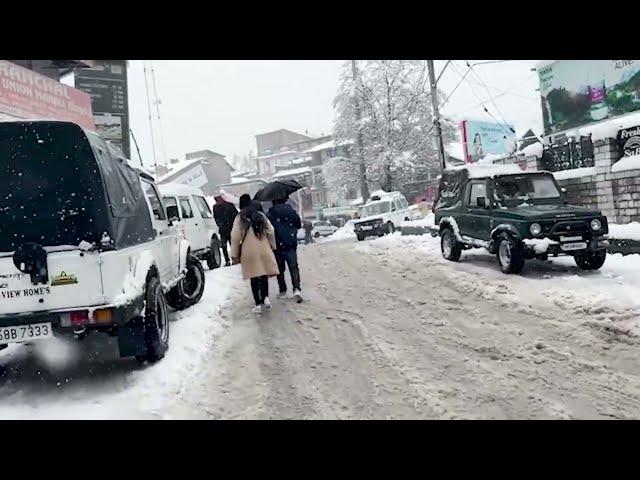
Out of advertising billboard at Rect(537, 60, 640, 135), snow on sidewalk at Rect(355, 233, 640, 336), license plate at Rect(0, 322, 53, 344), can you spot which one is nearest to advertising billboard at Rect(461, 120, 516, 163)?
advertising billboard at Rect(537, 60, 640, 135)

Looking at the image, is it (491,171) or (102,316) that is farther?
(491,171)

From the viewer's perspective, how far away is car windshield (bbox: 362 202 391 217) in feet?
65.0

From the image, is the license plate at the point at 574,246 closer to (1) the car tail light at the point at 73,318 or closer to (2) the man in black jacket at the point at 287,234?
(2) the man in black jacket at the point at 287,234

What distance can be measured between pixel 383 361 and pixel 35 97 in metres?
11.3

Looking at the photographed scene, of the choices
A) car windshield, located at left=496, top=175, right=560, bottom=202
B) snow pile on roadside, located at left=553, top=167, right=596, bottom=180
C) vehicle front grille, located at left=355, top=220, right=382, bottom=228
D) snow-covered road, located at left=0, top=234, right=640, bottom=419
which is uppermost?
snow pile on roadside, located at left=553, top=167, right=596, bottom=180

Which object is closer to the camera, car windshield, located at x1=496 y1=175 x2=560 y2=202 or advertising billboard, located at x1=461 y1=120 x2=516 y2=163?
car windshield, located at x1=496 y1=175 x2=560 y2=202

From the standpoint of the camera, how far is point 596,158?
33.8 ft

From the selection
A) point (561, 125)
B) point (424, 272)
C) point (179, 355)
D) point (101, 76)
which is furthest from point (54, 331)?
point (101, 76)

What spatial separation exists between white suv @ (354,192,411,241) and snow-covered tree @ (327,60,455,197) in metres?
5.08

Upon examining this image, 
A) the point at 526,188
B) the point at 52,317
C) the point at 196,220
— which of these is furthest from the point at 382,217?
the point at 52,317

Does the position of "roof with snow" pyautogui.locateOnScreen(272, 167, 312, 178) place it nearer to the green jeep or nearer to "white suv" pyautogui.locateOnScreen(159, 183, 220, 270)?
"white suv" pyautogui.locateOnScreen(159, 183, 220, 270)

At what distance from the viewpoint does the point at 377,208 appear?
1997 cm

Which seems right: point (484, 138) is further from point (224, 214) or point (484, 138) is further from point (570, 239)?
point (570, 239)
